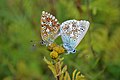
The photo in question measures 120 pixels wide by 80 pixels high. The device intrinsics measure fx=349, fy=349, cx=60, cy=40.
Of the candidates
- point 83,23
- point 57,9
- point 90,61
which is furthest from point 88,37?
point 83,23

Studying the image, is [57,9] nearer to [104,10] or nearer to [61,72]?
[104,10]

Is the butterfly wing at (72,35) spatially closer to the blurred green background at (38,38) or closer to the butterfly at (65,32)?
the butterfly at (65,32)

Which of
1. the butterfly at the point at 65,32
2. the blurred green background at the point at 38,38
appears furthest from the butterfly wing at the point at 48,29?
the blurred green background at the point at 38,38

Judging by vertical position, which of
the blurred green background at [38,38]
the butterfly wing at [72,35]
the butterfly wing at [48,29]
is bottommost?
the butterfly wing at [72,35]

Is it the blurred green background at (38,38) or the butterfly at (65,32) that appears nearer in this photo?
the butterfly at (65,32)

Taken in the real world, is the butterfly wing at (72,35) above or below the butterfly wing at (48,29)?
below

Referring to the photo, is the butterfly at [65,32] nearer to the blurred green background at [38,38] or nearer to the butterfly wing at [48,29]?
the butterfly wing at [48,29]
